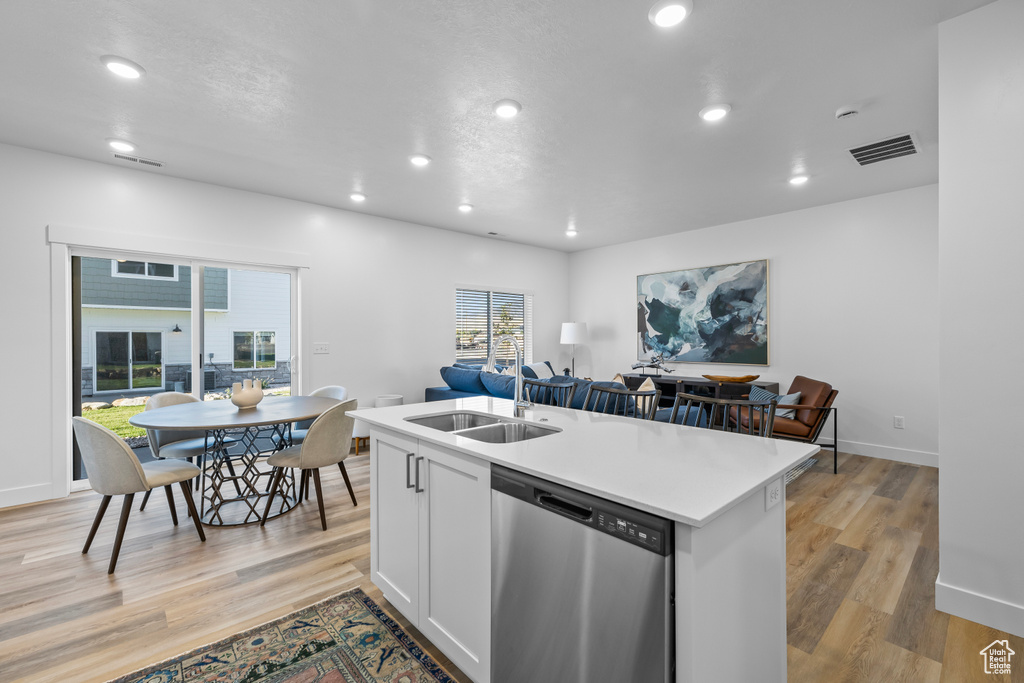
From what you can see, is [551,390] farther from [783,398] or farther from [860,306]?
[860,306]

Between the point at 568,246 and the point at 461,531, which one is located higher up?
the point at 568,246

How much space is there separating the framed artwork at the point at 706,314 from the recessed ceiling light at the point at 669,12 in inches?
161

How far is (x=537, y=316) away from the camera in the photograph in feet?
23.2

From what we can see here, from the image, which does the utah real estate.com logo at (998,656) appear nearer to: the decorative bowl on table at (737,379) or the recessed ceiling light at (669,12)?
the recessed ceiling light at (669,12)

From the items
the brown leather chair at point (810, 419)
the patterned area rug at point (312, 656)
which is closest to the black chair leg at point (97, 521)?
the patterned area rug at point (312, 656)

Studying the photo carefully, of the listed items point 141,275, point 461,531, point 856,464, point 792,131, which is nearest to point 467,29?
point 461,531

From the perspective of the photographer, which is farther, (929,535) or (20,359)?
(20,359)

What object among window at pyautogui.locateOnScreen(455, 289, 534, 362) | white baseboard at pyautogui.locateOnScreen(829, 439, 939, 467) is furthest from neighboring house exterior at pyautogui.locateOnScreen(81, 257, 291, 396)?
white baseboard at pyautogui.locateOnScreen(829, 439, 939, 467)

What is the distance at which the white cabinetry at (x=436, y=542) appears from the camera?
1.55 metres

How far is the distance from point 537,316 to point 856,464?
14.1 feet

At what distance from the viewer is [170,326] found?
13.2 feet

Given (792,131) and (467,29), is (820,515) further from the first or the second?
(467,29)

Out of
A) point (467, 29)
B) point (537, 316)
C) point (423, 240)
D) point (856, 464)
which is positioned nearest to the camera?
point (467, 29)

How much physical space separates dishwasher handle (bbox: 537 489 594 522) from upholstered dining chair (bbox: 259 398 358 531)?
200cm
